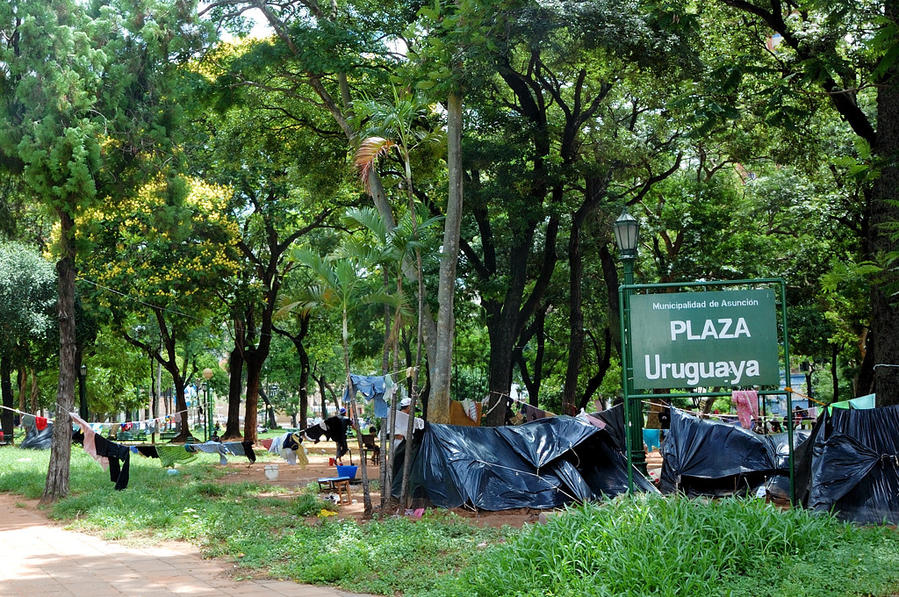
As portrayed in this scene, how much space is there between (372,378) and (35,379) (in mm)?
29161

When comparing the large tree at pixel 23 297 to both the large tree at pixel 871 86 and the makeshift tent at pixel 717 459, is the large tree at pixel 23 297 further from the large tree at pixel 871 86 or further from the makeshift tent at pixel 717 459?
the large tree at pixel 871 86

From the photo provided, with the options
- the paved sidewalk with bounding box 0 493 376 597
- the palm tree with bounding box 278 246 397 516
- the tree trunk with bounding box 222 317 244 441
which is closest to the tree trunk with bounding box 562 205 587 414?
the palm tree with bounding box 278 246 397 516

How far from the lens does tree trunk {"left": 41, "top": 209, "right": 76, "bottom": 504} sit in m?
13.6

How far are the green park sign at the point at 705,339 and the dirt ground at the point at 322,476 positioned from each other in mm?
2006

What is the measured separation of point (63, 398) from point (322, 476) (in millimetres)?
6687

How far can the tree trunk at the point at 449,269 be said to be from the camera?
14.1m

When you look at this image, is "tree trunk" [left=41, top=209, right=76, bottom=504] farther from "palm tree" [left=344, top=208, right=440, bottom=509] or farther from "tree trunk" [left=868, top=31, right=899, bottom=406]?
"tree trunk" [left=868, top=31, right=899, bottom=406]

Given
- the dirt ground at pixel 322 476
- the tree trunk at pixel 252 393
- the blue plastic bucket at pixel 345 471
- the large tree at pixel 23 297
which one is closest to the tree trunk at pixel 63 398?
the dirt ground at pixel 322 476

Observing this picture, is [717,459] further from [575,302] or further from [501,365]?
[575,302]

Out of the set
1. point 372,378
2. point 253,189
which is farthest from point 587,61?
point 253,189

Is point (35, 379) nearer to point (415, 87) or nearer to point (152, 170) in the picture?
point (152, 170)

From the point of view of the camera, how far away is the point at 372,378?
41.4 feet

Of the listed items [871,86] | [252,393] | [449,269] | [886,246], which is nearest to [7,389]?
[252,393]

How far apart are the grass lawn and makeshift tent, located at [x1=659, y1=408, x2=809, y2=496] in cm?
453
